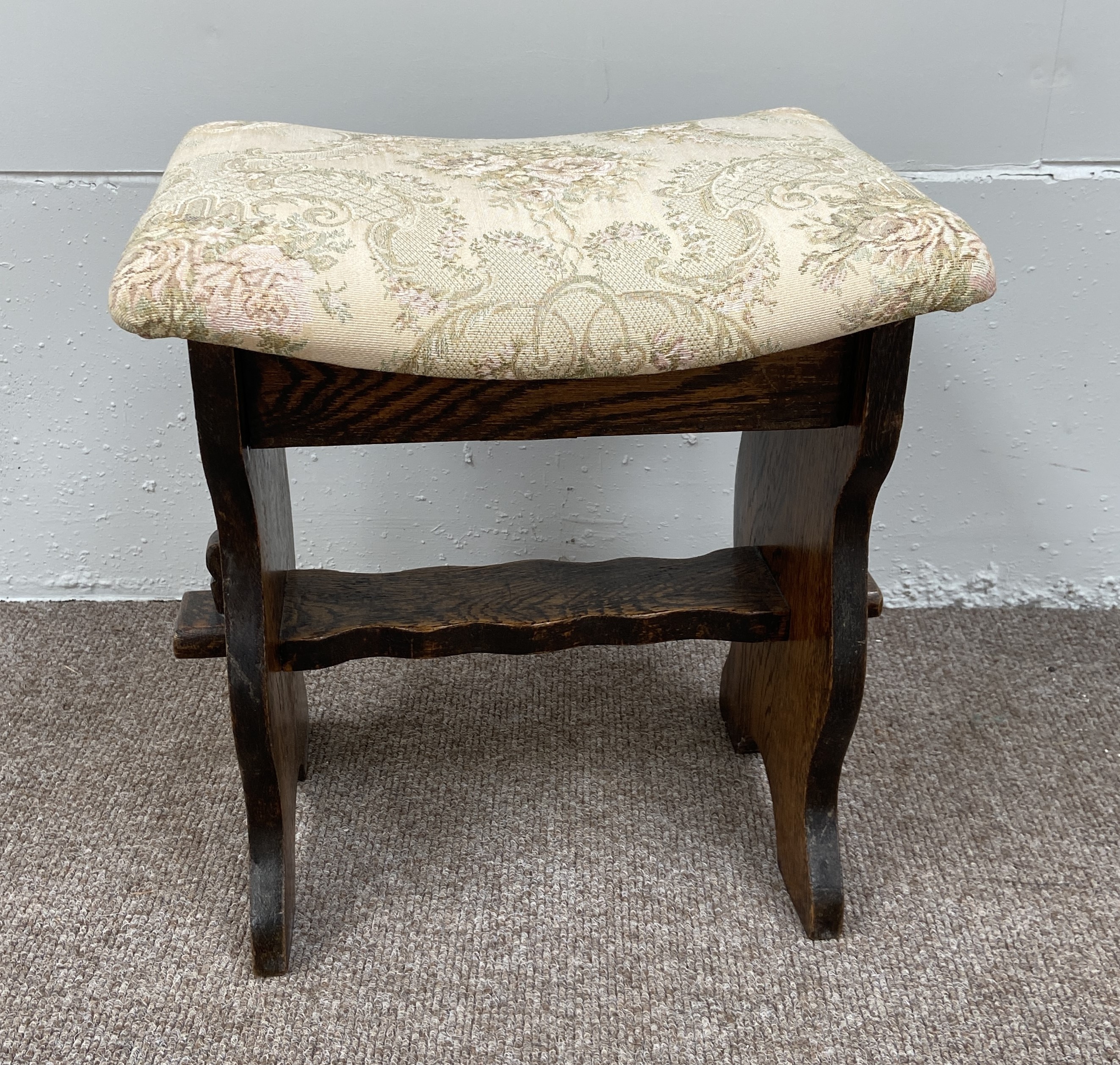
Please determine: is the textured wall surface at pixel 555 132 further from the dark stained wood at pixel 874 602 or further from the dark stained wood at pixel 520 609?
the dark stained wood at pixel 874 602

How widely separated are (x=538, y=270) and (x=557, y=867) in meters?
0.59

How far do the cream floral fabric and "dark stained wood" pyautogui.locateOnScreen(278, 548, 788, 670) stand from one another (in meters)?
0.31

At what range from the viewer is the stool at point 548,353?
2.20ft

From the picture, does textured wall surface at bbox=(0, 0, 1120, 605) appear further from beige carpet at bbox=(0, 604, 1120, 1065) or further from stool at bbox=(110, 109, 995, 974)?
stool at bbox=(110, 109, 995, 974)

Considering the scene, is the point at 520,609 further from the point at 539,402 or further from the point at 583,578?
the point at 539,402

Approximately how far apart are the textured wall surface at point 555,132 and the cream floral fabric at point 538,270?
482mm

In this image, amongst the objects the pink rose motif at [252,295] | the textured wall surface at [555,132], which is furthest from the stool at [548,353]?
the textured wall surface at [555,132]

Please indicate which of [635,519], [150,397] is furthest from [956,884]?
[150,397]

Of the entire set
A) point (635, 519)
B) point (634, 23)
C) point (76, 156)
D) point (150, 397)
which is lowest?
point (635, 519)

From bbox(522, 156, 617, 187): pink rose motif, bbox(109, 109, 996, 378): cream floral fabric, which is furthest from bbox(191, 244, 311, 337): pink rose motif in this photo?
bbox(522, 156, 617, 187): pink rose motif

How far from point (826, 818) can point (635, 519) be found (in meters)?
0.54

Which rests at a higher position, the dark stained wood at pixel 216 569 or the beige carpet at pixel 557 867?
the dark stained wood at pixel 216 569

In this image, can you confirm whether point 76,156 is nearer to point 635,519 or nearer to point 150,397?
point 150,397

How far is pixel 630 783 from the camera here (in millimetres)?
1150
